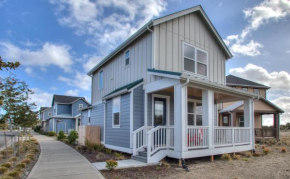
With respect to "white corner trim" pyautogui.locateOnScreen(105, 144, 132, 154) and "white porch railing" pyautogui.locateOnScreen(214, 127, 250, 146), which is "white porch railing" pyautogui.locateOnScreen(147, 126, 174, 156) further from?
"white porch railing" pyautogui.locateOnScreen(214, 127, 250, 146)

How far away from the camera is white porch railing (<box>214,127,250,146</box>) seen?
9.37 m

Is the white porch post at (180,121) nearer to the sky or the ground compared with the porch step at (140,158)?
nearer to the sky

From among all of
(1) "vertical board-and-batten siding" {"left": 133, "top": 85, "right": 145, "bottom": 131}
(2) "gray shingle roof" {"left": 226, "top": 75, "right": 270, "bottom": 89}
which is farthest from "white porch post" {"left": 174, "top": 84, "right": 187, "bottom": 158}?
(2) "gray shingle roof" {"left": 226, "top": 75, "right": 270, "bottom": 89}

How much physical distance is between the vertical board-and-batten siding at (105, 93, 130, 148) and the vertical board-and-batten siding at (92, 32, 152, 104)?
1277 millimetres

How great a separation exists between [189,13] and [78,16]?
698 centimetres

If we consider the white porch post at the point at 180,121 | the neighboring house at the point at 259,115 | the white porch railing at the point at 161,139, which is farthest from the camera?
the neighboring house at the point at 259,115

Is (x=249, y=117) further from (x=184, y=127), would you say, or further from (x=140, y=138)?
(x=140, y=138)

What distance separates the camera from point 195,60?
1116 cm

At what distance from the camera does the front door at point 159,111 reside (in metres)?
9.84

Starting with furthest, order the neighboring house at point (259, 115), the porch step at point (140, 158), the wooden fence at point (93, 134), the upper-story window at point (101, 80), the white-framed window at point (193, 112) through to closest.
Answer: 1. the neighboring house at point (259, 115)
2. the upper-story window at point (101, 80)
3. the wooden fence at point (93, 134)
4. the white-framed window at point (193, 112)
5. the porch step at point (140, 158)

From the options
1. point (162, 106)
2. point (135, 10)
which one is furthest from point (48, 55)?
point (162, 106)

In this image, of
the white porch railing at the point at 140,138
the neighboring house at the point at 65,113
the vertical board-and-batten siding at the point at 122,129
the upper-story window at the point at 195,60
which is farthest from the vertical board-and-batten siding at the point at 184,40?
the neighboring house at the point at 65,113

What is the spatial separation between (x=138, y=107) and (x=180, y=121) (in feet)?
8.52

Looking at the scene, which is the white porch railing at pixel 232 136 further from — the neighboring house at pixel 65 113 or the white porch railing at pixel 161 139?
the neighboring house at pixel 65 113
